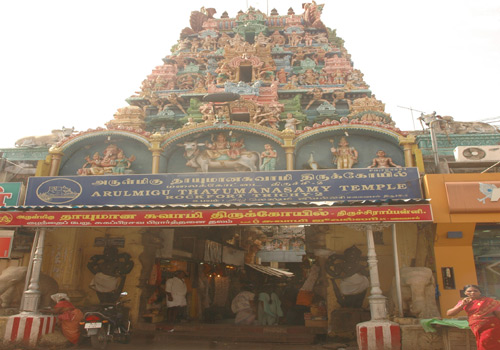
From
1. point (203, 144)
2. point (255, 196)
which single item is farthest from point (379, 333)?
point (203, 144)

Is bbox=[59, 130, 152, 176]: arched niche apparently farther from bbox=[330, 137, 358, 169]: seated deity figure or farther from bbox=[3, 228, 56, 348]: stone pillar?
bbox=[330, 137, 358, 169]: seated deity figure

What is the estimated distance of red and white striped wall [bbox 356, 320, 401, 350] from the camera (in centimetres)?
786

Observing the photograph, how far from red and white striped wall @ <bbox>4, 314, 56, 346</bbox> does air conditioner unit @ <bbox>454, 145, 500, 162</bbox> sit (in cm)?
1267

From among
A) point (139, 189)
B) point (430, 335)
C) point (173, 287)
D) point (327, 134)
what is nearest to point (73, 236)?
point (139, 189)

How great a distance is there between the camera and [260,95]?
55.9 ft

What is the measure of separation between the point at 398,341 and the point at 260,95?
1183 cm

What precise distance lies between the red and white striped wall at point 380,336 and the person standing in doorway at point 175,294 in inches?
252

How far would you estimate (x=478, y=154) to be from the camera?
12.0 metres

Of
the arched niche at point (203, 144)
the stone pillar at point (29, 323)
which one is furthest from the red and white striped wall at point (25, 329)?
the arched niche at point (203, 144)

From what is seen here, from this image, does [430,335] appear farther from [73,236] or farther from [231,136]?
[73,236]

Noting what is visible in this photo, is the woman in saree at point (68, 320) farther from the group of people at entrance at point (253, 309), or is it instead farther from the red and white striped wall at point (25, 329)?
the group of people at entrance at point (253, 309)

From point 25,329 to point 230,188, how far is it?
20.4ft

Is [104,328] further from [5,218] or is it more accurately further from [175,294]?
[5,218]

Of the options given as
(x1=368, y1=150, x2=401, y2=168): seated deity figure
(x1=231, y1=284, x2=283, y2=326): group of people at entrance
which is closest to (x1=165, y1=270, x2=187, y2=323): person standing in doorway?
(x1=231, y1=284, x2=283, y2=326): group of people at entrance
